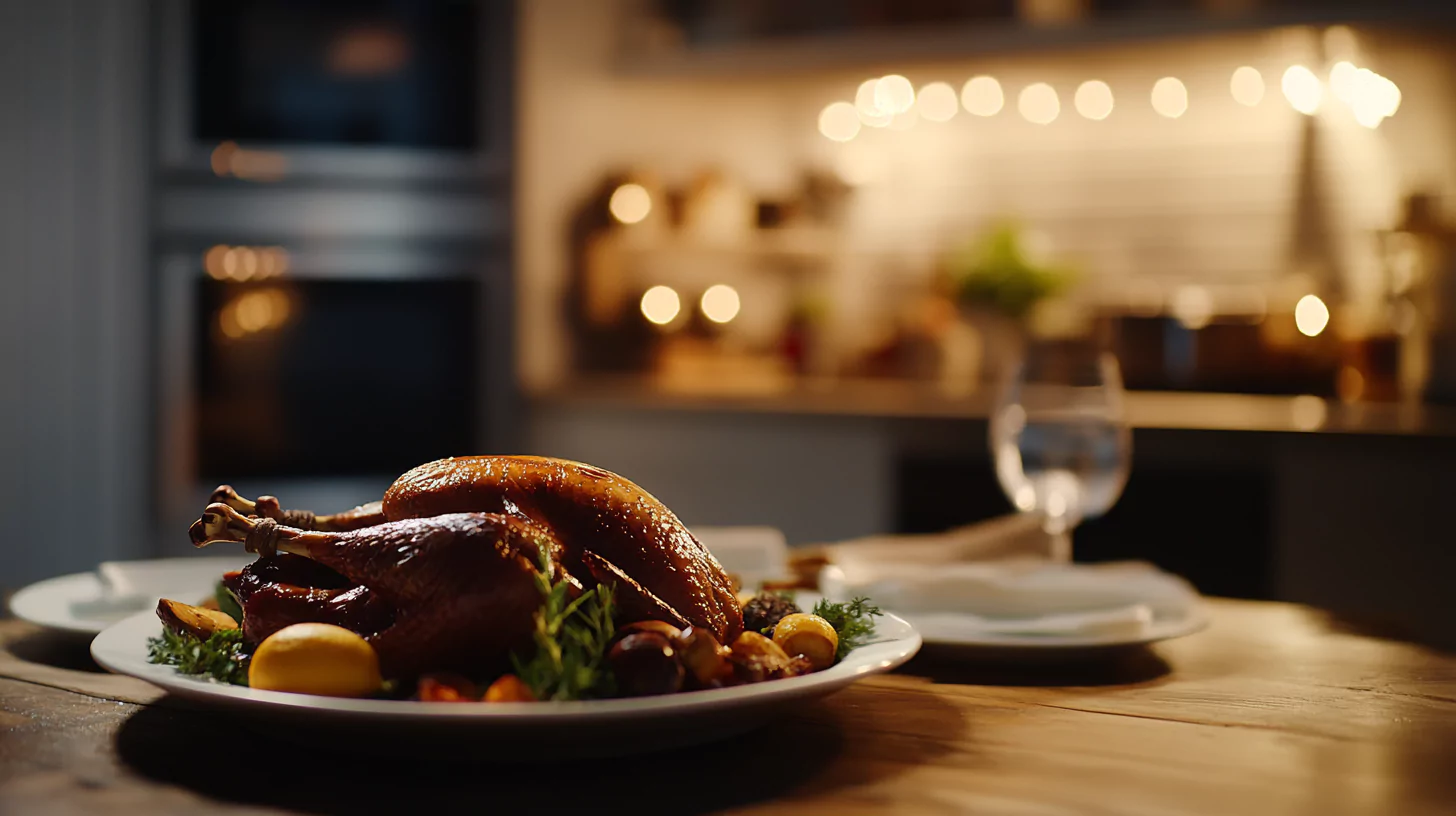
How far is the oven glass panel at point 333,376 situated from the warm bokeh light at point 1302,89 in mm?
1910

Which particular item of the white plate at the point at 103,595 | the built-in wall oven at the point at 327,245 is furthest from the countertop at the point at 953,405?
the white plate at the point at 103,595

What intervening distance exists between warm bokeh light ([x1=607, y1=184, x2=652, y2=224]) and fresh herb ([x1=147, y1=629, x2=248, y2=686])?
274cm

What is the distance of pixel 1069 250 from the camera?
350 cm

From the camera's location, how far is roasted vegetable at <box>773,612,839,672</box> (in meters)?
0.73

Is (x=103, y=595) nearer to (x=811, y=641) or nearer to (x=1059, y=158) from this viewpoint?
(x=811, y=641)

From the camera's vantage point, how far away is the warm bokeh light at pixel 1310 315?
309 centimetres

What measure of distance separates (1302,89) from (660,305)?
1.59 meters

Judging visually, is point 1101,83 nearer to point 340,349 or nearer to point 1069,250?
point 1069,250

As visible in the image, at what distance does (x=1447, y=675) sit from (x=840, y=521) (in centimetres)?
199

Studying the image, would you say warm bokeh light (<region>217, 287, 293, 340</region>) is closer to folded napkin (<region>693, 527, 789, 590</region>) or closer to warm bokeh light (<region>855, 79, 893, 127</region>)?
warm bokeh light (<region>855, 79, 893, 127</region>)

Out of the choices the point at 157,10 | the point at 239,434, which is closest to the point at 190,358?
the point at 239,434

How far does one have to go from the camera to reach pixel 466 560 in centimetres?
64

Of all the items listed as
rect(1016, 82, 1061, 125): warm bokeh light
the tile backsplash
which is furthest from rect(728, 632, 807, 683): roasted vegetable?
rect(1016, 82, 1061, 125): warm bokeh light

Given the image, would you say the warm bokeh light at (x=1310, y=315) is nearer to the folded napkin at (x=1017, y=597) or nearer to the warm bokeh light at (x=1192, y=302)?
the warm bokeh light at (x=1192, y=302)
